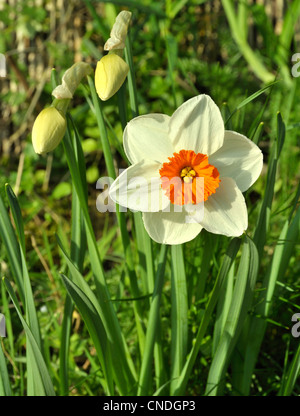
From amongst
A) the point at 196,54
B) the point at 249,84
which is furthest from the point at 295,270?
the point at 196,54

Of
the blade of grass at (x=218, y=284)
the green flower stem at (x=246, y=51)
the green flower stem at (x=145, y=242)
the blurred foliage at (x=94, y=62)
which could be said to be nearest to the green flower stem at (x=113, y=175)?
the green flower stem at (x=145, y=242)

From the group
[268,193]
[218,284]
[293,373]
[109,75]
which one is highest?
[109,75]

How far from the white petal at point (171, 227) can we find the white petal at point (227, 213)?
0.02m

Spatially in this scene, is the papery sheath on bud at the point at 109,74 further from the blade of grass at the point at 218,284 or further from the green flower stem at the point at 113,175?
the blade of grass at the point at 218,284

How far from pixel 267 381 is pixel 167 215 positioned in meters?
0.47

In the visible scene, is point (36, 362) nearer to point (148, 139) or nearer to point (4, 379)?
point (4, 379)

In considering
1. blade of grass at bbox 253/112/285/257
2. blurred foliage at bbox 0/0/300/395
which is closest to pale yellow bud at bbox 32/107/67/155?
blade of grass at bbox 253/112/285/257

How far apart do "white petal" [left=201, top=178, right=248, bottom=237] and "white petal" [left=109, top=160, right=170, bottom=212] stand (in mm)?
59

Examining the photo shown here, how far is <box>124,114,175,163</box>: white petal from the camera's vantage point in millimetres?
635

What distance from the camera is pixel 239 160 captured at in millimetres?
646

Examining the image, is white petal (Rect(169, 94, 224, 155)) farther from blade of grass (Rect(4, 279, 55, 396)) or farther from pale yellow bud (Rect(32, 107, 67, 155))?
blade of grass (Rect(4, 279, 55, 396))

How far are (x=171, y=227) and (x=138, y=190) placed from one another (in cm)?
6

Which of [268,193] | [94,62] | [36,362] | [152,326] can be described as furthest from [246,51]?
[36,362]

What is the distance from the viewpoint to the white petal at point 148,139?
0.64 meters
